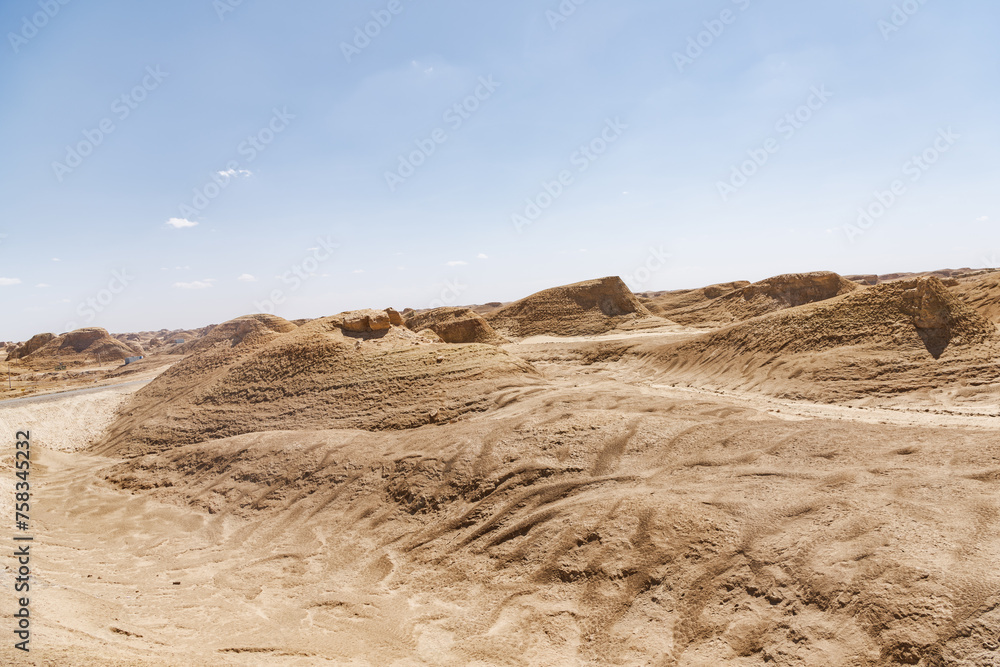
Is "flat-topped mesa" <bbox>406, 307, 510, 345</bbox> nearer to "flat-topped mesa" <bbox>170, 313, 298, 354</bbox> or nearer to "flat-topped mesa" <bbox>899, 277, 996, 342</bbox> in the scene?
"flat-topped mesa" <bbox>170, 313, 298, 354</bbox>

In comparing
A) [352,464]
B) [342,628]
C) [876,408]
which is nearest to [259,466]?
[352,464]

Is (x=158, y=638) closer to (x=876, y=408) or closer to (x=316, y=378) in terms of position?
(x=316, y=378)

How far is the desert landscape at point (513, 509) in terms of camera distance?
4.32 m

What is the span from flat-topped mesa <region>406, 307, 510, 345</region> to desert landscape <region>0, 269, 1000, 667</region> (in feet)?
33.1

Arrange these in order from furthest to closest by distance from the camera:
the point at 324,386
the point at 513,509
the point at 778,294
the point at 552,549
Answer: the point at 778,294 → the point at 324,386 → the point at 513,509 → the point at 552,549

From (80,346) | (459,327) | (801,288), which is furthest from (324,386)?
(80,346)

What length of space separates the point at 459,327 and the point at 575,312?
7529mm

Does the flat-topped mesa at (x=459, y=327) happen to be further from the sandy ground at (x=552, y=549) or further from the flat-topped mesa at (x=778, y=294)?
the sandy ground at (x=552, y=549)

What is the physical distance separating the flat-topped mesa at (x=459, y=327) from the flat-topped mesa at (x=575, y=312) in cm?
265

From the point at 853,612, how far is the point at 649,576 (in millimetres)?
1666

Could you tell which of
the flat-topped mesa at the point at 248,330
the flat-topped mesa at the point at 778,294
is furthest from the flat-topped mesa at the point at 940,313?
the flat-topped mesa at the point at 248,330

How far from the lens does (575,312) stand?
96.1 feet

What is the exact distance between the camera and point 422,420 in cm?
1015

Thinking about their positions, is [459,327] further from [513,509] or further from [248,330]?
[513,509]
